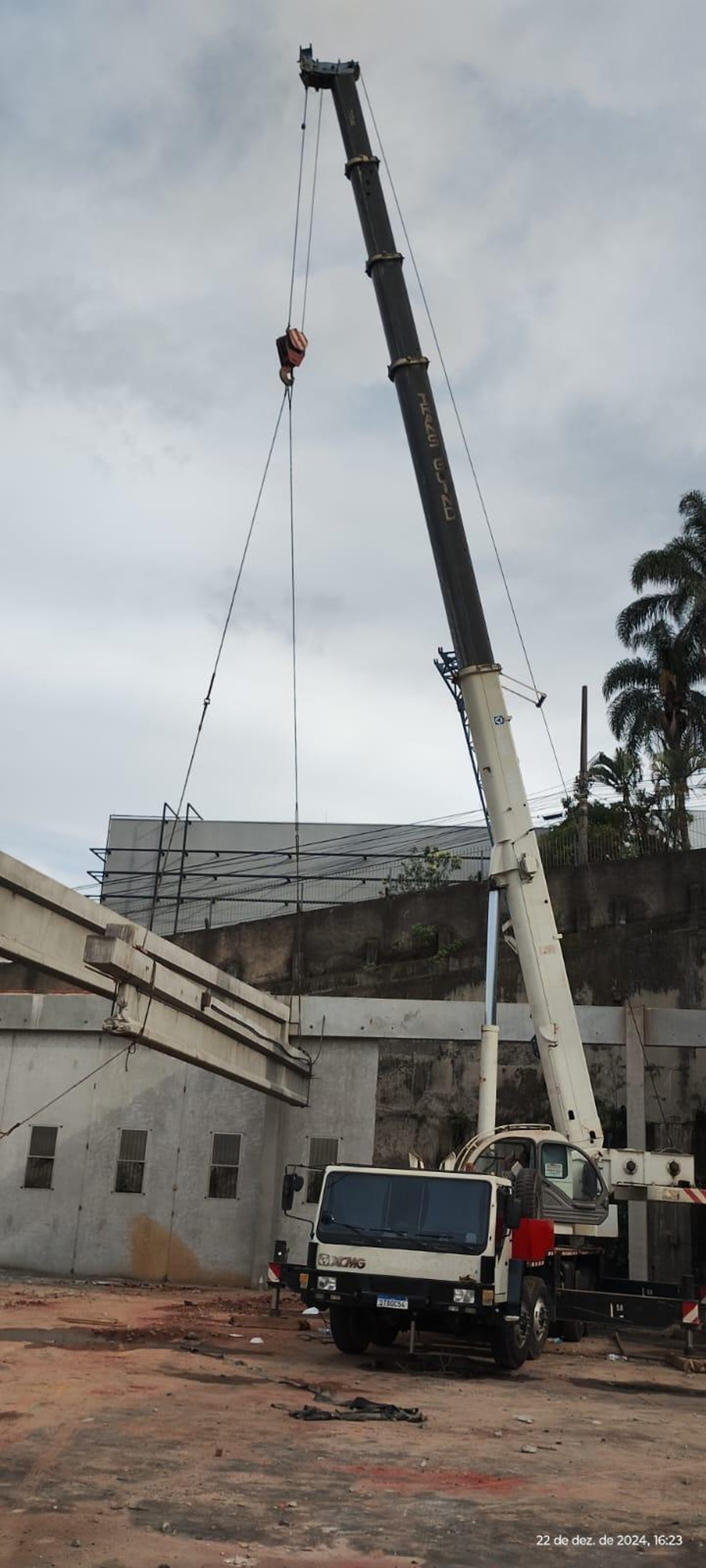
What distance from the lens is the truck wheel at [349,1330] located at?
43.4ft

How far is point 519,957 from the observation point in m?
16.7

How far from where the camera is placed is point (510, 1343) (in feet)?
42.0

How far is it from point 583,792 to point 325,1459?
991 inches

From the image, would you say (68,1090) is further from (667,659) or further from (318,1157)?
(667,659)

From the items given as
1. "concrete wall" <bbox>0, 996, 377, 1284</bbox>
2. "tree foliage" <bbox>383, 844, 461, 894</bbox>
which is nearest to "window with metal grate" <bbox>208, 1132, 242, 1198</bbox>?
"concrete wall" <bbox>0, 996, 377, 1284</bbox>

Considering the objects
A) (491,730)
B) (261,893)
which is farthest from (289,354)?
(261,893)

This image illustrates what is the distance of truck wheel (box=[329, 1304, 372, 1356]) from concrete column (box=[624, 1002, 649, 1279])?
917cm

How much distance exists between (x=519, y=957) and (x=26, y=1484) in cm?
1070

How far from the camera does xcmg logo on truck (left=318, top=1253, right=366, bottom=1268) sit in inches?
504

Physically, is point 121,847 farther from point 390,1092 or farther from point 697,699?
point 390,1092

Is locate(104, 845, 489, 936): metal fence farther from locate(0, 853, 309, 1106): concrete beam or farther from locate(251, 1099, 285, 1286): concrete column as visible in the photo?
locate(0, 853, 309, 1106): concrete beam

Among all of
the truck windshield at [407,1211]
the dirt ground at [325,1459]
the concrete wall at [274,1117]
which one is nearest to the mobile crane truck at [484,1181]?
the truck windshield at [407,1211]

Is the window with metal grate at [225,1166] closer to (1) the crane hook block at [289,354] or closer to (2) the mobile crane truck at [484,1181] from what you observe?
(2) the mobile crane truck at [484,1181]

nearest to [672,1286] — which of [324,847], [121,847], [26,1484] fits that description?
[26,1484]
